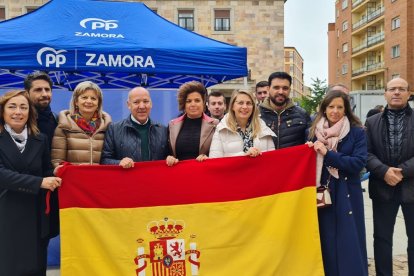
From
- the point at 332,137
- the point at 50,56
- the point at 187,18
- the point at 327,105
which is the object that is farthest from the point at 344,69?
the point at 332,137

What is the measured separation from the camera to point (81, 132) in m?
3.29

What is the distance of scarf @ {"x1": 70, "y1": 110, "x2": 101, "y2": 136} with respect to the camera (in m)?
3.31

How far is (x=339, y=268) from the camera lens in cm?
333

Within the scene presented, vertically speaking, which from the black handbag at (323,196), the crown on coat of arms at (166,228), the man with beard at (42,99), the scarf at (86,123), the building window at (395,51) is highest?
the building window at (395,51)

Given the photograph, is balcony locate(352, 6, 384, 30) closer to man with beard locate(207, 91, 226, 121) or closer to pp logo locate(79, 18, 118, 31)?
pp logo locate(79, 18, 118, 31)

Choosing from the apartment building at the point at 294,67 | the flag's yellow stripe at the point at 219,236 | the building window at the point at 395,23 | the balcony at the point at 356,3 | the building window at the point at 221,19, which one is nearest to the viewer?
the flag's yellow stripe at the point at 219,236

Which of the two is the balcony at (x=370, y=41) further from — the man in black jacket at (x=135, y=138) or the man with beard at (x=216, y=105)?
the man in black jacket at (x=135, y=138)

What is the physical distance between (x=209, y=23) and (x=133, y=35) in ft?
68.8

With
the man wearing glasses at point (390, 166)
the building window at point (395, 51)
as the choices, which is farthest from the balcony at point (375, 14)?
the man wearing glasses at point (390, 166)

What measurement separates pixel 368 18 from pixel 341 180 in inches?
1796

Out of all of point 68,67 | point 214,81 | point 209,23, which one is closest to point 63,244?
point 68,67

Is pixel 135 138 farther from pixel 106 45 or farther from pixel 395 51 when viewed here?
pixel 395 51

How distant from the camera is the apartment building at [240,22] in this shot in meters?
25.3

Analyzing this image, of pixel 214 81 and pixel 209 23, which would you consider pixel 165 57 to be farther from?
pixel 209 23
